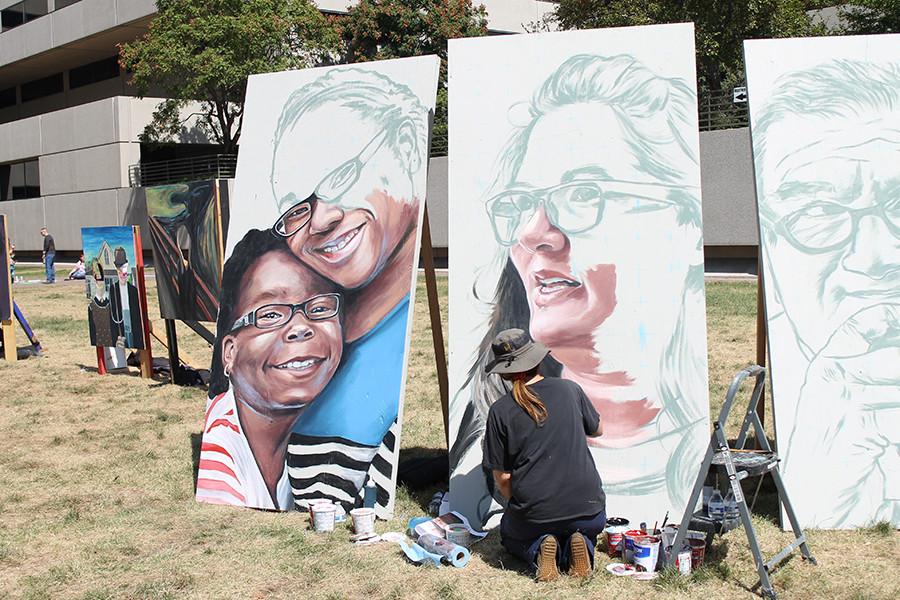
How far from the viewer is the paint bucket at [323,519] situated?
191 inches

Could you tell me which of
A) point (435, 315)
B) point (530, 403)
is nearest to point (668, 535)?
point (530, 403)

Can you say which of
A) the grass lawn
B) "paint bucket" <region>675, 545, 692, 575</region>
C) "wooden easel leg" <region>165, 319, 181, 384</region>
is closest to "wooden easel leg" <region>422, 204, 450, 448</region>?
the grass lawn

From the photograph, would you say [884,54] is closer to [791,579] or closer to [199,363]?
[791,579]

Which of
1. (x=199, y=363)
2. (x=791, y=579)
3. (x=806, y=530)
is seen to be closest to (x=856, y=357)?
(x=806, y=530)

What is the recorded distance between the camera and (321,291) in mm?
5488

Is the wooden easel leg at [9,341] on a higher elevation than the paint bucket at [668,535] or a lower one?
higher

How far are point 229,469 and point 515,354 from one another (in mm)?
2173

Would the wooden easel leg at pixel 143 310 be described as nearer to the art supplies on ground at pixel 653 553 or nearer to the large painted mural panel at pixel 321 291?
the large painted mural panel at pixel 321 291

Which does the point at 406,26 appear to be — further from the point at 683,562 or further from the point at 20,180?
the point at 683,562

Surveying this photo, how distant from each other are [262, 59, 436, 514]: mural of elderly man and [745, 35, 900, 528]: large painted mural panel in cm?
199

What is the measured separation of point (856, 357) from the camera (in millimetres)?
4812

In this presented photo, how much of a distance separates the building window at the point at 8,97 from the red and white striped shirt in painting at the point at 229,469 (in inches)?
1660

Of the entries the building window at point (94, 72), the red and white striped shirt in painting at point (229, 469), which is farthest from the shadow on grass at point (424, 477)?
the building window at point (94, 72)

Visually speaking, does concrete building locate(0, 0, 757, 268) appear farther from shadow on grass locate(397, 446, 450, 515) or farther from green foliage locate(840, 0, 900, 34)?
shadow on grass locate(397, 446, 450, 515)
